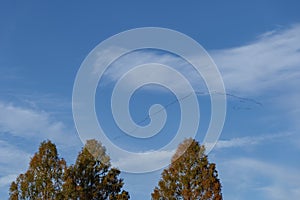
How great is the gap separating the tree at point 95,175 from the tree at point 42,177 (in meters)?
1.18

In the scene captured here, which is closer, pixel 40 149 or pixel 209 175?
pixel 40 149

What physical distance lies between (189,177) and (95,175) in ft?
18.4

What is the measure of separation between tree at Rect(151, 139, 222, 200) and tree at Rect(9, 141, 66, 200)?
6.53 m

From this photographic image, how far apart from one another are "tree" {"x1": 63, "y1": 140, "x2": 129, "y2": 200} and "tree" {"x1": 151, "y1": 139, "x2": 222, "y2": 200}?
2683mm

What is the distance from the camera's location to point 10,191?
113ft

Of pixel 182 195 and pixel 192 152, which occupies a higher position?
pixel 192 152

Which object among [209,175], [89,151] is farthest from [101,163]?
[209,175]

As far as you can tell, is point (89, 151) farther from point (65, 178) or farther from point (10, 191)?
point (10, 191)

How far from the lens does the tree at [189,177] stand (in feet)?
121

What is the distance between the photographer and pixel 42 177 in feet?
112

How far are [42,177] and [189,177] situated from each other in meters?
8.82

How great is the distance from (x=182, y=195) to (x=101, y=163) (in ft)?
17.0

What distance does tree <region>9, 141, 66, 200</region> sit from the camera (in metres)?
33.8

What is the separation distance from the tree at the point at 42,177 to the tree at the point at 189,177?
653cm
